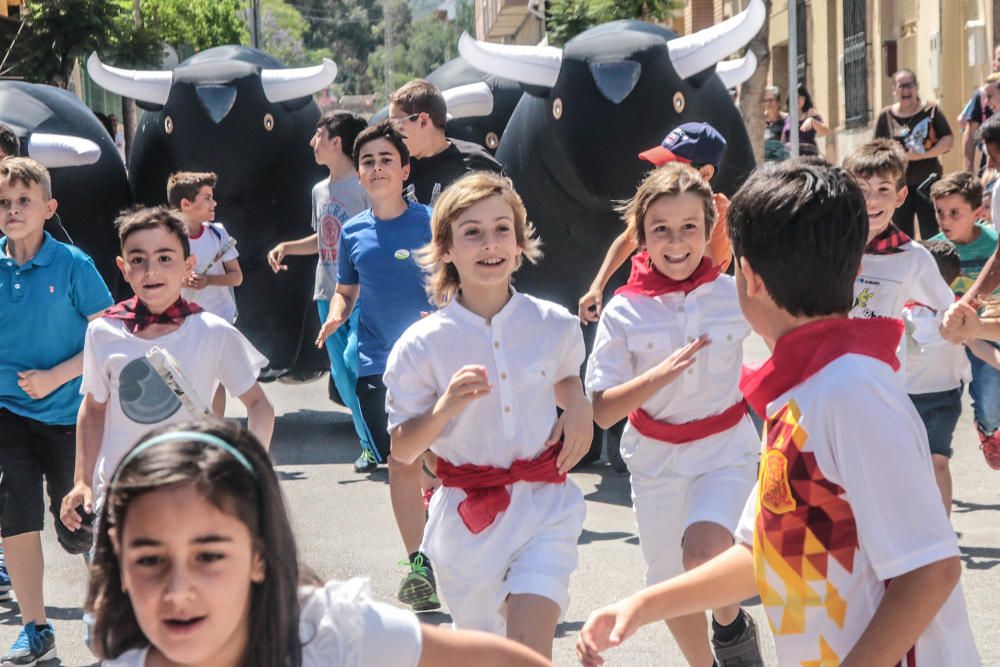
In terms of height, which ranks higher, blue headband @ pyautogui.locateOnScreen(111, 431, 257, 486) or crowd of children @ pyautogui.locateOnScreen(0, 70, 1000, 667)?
blue headband @ pyautogui.locateOnScreen(111, 431, 257, 486)

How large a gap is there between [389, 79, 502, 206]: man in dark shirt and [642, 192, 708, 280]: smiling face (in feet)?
10.7

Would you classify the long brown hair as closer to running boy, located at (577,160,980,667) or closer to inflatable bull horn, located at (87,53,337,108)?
running boy, located at (577,160,980,667)

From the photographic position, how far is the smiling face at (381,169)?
23.8 feet

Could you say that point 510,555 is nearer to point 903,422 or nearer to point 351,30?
point 903,422

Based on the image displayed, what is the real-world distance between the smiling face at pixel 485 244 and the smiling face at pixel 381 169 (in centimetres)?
247

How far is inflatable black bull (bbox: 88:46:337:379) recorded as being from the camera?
10.8m

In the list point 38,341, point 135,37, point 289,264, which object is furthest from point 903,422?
point 135,37

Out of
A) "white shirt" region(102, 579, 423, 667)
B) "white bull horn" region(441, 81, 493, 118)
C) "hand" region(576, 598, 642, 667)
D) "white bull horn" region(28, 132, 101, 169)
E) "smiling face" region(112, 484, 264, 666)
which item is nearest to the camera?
"smiling face" region(112, 484, 264, 666)

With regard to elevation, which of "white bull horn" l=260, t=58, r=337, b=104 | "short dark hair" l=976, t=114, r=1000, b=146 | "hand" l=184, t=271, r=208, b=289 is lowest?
"hand" l=184, t=271, r=208, b=289

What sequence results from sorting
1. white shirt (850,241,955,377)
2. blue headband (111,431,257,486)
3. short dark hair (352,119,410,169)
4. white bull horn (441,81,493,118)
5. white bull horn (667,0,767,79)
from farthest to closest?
white bull horn (441,81,493,118)
white bull horn (667,0,767,79)
short dark hair (352,119,410,169)
white shirt (850,241,955,377)
blue headband (111,431,257,486)

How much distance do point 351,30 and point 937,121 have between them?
10791 centimetres

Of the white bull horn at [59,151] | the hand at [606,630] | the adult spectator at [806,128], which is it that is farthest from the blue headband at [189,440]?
the adult spectator at [806,128]

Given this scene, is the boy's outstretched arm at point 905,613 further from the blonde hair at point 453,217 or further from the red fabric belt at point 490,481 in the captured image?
the blonde hair at point 453,217

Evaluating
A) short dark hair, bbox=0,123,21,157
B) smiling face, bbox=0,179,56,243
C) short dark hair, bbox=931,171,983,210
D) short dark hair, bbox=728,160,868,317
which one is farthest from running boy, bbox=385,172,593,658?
short dark hair, bbox=0,123,21,157
